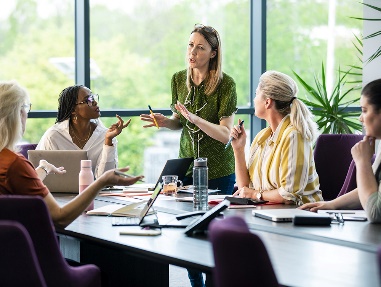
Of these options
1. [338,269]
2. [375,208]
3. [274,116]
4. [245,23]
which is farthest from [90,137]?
[245,23]

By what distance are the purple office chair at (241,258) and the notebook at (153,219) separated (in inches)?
50.5

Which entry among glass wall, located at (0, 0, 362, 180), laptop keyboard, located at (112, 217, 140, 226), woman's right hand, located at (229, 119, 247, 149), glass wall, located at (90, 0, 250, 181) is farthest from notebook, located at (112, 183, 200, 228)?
glass wall, located at (90, 0, 250, 181)

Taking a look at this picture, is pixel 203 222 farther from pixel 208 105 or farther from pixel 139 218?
pixel 208 105

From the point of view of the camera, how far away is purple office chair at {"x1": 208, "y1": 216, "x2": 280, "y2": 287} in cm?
201

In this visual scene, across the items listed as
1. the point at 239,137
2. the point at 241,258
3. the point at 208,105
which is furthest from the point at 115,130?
the point at 241,258

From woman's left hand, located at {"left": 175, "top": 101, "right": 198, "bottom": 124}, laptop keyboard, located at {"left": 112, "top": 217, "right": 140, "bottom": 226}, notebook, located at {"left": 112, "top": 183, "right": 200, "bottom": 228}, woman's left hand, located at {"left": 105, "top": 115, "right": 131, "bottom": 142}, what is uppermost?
woman's left hand, located at {"left": 175, "top": 101, "right": 198, "bottom": 124}

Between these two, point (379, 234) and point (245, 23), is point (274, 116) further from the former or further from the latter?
point (245, 23)

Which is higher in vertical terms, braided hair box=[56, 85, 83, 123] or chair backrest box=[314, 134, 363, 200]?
braided hair box=[56, 85, 83, 123]

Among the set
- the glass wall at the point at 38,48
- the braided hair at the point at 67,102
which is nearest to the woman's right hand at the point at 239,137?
the braided hair at the point at 67,102

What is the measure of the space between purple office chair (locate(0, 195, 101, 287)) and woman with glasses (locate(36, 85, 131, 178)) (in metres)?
1.86

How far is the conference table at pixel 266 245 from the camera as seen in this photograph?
8.02 feet

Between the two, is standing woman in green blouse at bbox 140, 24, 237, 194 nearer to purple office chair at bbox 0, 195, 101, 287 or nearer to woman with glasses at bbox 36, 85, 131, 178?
woman with glasses at bbox 36, 85, 131, 178

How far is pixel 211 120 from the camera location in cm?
499

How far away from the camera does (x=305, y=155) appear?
4.07 m
